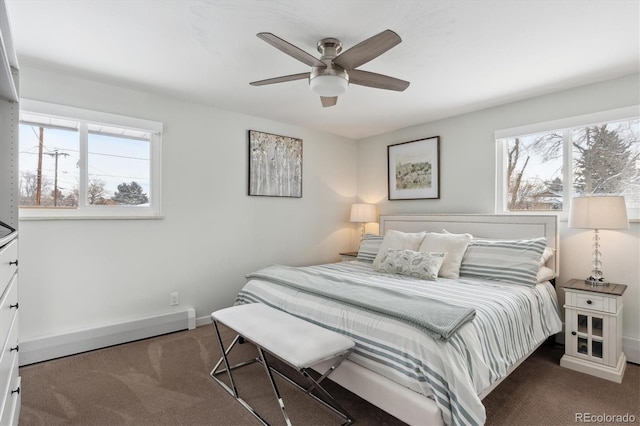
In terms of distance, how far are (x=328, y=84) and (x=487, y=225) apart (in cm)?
237

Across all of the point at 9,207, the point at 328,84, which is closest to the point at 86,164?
the point at 9,207

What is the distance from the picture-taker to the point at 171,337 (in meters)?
3.18

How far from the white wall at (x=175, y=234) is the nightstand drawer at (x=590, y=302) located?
2837 mm

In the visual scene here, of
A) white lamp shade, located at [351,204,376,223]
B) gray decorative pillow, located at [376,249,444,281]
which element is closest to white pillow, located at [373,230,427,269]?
gray decorative pillow, located at [376,249,444,281]

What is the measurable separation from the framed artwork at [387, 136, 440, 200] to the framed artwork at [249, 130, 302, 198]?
125 centimetres

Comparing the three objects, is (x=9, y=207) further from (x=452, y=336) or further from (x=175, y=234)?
(x=452, y=336)

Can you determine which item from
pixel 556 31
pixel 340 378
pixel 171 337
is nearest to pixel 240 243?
pixel 171 337

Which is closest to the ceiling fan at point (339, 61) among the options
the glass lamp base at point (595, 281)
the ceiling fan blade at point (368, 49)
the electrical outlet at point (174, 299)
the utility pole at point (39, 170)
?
the ceiling fan blade at point (368, 49)

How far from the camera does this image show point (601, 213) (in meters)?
2.52

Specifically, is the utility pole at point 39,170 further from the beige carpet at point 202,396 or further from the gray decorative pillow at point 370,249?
the gray decorative pillow at point 370,249

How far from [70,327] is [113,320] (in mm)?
311

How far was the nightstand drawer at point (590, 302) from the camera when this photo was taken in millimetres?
2475

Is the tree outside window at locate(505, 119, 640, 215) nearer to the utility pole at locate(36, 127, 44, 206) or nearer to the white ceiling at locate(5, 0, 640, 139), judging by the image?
the white ceiling at locate(5, 0, 640, 139)

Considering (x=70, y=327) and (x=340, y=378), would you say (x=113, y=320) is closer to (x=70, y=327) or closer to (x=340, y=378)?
(x=70, y=327)
